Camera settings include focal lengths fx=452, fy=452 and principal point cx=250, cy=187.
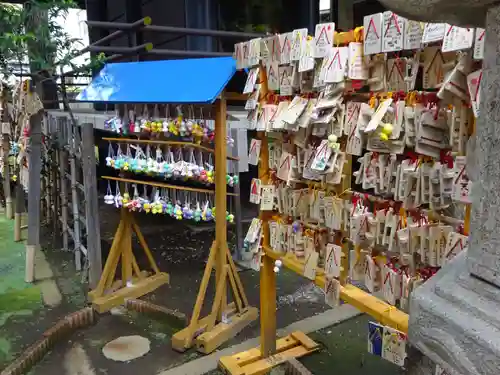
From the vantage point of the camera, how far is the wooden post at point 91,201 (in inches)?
200

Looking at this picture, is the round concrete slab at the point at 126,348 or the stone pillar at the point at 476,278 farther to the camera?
the round concrete slab at the point at 126,348

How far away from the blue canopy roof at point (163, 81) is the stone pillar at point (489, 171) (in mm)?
2677

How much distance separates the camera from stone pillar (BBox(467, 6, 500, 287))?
114 cm

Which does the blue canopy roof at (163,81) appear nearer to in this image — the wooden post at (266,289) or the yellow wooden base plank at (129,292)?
the wooden post at (266,289)

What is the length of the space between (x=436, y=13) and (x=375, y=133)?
4.44ft

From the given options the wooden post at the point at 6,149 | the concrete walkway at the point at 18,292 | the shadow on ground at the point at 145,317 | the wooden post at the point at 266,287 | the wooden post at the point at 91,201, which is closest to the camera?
the wooden post at the point at 266,287

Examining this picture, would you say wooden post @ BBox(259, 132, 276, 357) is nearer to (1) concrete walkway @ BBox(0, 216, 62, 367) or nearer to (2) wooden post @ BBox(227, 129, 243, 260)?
(2) wooden post @ BBox(227, 129, 243, 260)

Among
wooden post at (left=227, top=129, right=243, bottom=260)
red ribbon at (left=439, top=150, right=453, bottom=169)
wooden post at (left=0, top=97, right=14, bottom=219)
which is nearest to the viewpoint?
red ribbon at (left=439, top=150, right=453, bottom=169)

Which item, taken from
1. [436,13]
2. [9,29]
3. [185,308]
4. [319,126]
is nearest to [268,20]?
[9,29]

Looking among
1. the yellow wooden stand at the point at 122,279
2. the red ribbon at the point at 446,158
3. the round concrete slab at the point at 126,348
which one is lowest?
the round concrete slab at the point at 126,348

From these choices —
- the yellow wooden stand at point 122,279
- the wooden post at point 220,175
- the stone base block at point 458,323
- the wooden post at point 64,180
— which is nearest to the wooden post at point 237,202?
the wooden post at point 220,175

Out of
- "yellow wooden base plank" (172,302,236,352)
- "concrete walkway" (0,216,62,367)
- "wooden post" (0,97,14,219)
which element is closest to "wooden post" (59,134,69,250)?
"concrete walkway" (0,216,62,367)

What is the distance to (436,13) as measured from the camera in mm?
1130

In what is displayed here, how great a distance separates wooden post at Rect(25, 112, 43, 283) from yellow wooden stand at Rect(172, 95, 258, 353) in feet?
8.41
